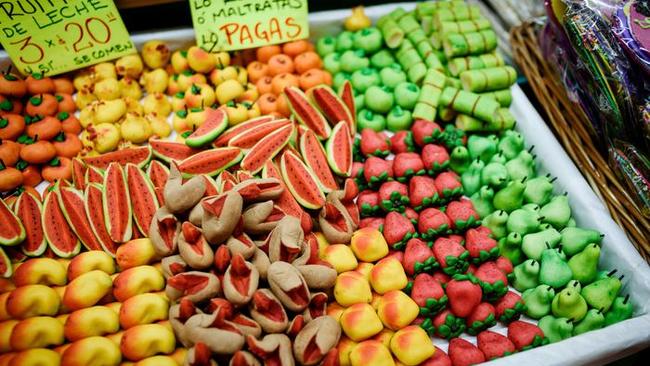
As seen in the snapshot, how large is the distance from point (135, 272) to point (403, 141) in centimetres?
112

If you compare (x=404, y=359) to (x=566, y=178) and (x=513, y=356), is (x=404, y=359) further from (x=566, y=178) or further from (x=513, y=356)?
(x=566, y=178)

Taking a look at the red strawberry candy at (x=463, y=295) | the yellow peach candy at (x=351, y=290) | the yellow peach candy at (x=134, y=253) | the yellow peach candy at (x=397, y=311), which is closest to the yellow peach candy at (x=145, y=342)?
the yellow peach candy at (x=134, y=253)

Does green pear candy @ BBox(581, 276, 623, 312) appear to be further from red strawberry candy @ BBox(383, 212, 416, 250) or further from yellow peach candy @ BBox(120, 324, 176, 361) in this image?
yellow peach candy @ BBox(120, 324, 176, 361)

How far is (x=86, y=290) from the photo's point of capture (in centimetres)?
129

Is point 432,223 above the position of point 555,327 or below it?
above

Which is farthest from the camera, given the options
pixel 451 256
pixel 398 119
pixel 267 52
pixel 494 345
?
pixel 267 52

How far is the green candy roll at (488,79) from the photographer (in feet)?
6.36

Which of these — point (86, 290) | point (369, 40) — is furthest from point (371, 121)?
point (86, 290)

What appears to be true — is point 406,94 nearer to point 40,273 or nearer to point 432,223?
point 432,223

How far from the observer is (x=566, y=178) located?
1.74 meters

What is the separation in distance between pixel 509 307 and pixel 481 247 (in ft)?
0.69

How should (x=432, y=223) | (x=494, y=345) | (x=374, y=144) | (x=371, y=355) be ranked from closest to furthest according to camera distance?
(x=371, y=355), (x=494, y=345), (x=432, y=223), (x=374, y=144)

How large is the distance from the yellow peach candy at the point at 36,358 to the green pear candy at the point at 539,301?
142 cm

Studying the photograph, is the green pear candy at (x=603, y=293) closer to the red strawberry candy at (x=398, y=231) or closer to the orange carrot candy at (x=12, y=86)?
the red strawberry candy at (x=398, y=231)
